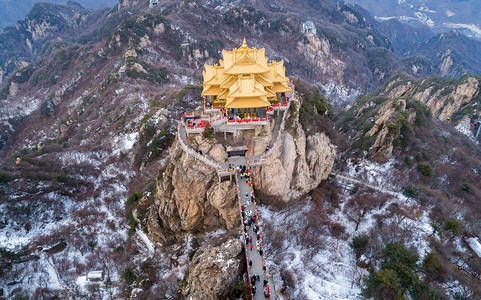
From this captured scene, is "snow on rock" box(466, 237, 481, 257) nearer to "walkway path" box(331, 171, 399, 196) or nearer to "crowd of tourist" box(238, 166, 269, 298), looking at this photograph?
"walkway path" box(331, 171, 399, 196)

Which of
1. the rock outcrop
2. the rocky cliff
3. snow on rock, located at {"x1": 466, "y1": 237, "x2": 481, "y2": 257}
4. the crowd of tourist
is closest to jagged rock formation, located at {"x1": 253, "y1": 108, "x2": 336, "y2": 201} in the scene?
the rocky cliff

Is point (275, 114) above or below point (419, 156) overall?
above

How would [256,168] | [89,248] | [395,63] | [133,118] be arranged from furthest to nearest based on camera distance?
[395,63]
[133,118]
[89,248]
[256,168]

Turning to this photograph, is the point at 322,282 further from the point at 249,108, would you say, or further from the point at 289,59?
the point at 289,59

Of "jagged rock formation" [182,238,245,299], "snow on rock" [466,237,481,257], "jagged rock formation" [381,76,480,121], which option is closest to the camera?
"jagged rock formation" [182,238,245,299]

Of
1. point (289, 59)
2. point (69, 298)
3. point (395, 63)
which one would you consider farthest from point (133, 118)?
point (395, 63)

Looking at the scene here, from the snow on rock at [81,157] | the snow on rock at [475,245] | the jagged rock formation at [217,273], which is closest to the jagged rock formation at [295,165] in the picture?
the jagged rock formation at [217,273]

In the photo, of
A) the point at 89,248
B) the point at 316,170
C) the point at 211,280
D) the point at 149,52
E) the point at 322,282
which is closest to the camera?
the point at 211,280
